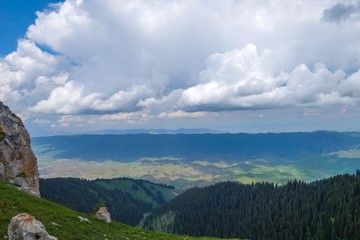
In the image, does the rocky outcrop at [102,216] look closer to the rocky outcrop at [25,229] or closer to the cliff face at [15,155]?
the cliff face at [15,155]

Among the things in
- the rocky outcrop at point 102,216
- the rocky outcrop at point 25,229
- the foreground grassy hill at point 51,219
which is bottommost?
the rocky outcrop at point 102,216

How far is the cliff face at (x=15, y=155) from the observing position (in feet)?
268

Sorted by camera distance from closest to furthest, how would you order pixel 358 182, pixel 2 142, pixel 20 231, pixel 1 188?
1. pixel 20 231
2. pixel 1 188
3. pixel 2 142
4. pixel 358 182

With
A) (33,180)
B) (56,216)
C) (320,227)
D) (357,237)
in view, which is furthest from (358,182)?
(56,216)

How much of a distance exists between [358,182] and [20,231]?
205707mm

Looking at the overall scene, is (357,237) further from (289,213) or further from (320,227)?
(289,213)

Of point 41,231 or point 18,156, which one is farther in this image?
point 18,156

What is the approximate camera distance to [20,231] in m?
31.3

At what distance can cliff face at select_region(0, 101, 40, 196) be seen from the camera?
81.8m

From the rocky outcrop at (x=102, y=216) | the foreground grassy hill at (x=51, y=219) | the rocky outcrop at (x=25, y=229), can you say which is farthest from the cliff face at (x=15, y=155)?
the rocky outcrop at (x=25, y=229)

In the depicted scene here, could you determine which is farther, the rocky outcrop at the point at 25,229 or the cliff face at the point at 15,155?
the cliff face at the point at 15,155

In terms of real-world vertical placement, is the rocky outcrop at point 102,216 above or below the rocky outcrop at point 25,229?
below

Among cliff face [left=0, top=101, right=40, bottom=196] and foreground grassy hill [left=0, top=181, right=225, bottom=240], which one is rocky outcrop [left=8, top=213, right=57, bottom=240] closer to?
foreground grassy hill [left=0, top=181, right=225, bottom=240]

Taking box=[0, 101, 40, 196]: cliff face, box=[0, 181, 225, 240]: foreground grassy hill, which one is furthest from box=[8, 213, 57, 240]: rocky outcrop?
box=[0, 101, 40, 196]: cliff face
